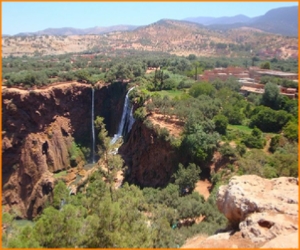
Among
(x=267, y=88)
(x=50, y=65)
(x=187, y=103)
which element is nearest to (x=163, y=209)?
(x=187, y=103)

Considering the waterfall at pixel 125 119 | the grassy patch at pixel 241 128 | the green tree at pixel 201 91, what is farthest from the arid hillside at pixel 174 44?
the grassy patch at pixel 241 128

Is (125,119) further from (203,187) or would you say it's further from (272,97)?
(203,187)

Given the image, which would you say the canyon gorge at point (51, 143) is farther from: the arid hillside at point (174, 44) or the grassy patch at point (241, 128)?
the arid hillside at point (174, 44)

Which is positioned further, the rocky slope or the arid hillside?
the arid hillside

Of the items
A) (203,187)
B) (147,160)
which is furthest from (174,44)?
(203,187)

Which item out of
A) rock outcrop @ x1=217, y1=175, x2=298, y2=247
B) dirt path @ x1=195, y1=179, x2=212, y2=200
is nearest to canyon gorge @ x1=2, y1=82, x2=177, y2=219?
dirt path @ x1=195, y1=179, x2=212, y2=200

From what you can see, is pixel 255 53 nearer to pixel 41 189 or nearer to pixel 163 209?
pixel 41 189

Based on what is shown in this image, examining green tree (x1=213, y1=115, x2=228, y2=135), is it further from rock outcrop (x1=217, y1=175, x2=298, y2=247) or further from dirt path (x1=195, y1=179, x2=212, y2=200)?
rock outcrop (x1=217, y1=175, x2=298, y2=247)
